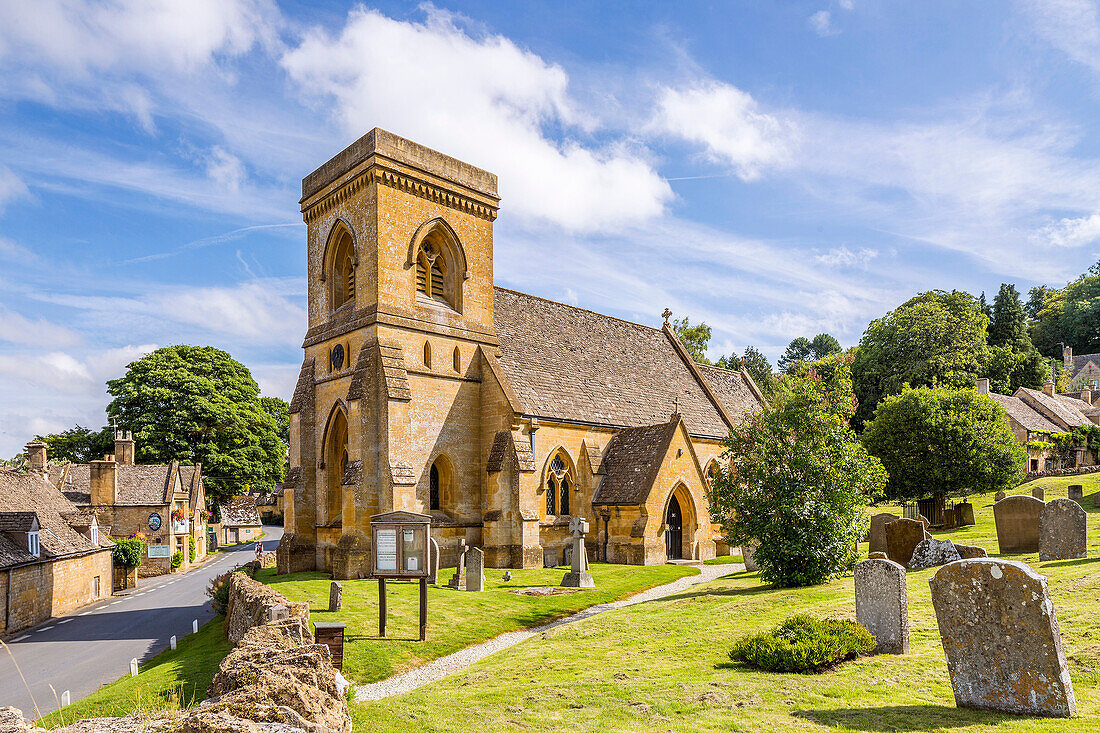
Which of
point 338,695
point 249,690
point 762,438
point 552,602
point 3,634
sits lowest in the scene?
point 3,634

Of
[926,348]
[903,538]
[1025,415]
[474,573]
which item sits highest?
[926,348]

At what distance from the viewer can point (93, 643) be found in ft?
82.0

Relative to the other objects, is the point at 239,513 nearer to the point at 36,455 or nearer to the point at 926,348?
the point at 36,455

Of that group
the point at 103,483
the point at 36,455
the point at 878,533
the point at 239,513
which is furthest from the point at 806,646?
the point at 239,513

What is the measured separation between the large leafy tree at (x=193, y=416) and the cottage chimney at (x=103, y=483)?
24.6 feet

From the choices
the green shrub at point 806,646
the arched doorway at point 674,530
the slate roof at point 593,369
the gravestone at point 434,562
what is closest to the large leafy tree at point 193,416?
the slate roof at point 593,369

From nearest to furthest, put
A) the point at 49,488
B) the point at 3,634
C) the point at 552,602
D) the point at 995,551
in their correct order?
the point at 552,602 < the point at 995,551 < the point at 3,634 < the point at 49,488

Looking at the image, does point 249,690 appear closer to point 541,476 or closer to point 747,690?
point 747,690

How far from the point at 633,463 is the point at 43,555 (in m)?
26.8

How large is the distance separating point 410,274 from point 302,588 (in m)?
12.4

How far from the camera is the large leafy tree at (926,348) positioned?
64375mm

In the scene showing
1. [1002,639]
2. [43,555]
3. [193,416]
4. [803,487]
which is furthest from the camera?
[193,416]

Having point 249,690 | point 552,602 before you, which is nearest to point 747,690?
point 249,690

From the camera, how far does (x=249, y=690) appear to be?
23.1 feet
